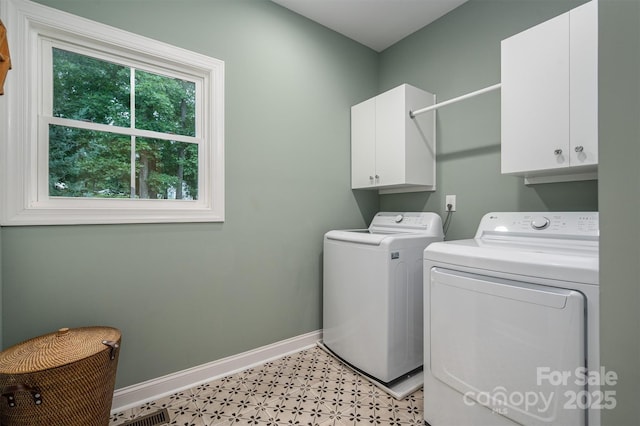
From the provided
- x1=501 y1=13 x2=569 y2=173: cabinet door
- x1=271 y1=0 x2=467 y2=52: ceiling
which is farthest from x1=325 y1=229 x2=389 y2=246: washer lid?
x1=271 y1=0 x2=467 y2=52: ceiling

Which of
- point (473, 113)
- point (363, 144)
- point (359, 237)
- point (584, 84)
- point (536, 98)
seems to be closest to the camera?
point (584, 84)

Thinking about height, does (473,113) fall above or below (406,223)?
above

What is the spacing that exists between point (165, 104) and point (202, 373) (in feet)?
5.69

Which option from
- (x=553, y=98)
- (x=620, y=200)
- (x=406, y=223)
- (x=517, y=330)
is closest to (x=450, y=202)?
(x=406, y=223)

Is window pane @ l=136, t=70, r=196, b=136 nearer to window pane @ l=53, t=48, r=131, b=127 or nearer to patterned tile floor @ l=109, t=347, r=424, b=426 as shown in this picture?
window pane @ l=53, t=48, r=131, b=127

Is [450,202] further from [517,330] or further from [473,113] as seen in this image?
[517,330]

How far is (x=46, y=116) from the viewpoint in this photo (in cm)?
148

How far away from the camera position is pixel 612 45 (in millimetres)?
544

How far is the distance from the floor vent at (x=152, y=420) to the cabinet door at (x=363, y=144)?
6.54 ft

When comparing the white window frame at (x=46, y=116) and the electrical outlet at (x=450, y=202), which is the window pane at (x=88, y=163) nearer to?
the white window frame at (x=46, y=116)

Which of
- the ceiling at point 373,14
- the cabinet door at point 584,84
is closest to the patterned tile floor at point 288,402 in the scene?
the cabinet door at point 584,84

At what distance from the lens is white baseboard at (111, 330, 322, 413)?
161cm

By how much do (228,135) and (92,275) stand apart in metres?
1.12

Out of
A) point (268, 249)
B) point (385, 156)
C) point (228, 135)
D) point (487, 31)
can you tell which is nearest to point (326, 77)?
point (385, 156)
